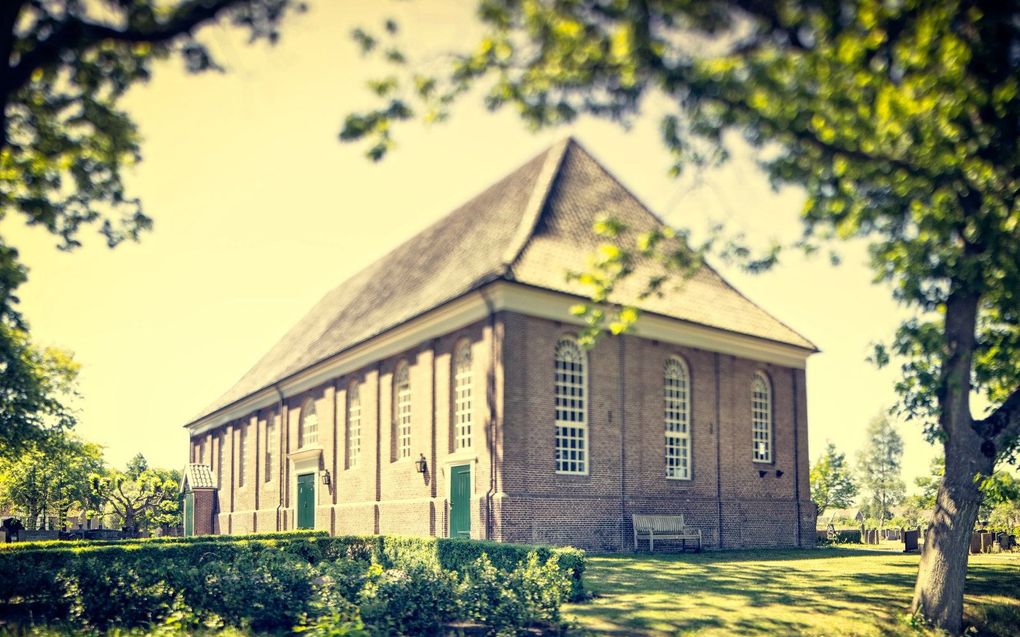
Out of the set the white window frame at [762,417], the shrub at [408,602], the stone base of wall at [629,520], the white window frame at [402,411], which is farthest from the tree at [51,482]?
the shrub at [408,602]

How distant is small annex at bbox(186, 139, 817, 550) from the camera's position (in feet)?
77.6

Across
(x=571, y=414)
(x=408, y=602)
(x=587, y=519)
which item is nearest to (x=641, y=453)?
(x=571, y=414)

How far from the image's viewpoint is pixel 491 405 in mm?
23719

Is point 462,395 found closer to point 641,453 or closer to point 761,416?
point 641,453

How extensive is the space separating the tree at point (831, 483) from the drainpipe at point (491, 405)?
43.2m

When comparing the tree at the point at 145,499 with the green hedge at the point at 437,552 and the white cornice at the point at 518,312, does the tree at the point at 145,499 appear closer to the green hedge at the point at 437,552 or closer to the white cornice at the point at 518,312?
the white cornice at the point at 518,312

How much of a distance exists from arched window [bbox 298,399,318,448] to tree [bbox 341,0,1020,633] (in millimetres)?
25848

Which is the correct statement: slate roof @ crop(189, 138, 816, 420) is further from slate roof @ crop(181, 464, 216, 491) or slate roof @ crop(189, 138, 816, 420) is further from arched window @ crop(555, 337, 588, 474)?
slate roof @ crop(181, 464, 216, 491)

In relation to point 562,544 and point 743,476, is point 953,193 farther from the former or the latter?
point 743,476

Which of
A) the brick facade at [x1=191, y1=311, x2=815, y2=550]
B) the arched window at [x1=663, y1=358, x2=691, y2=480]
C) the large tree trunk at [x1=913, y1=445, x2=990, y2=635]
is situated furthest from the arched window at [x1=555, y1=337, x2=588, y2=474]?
the large tree trunk at [x1=913, y1=445, x2=990, y2=635]

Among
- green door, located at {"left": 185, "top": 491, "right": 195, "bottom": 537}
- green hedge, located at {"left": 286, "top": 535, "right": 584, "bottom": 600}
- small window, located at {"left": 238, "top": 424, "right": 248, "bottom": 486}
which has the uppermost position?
small window, located at {"left": 238, "top": 424, "right": 248, "bottom": 486}

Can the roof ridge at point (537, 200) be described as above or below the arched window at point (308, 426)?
above

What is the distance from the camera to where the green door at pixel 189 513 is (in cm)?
5044

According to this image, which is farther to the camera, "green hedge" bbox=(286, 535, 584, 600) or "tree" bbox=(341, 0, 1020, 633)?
"green hedge" bbox=(286, 535, 584, 600)
